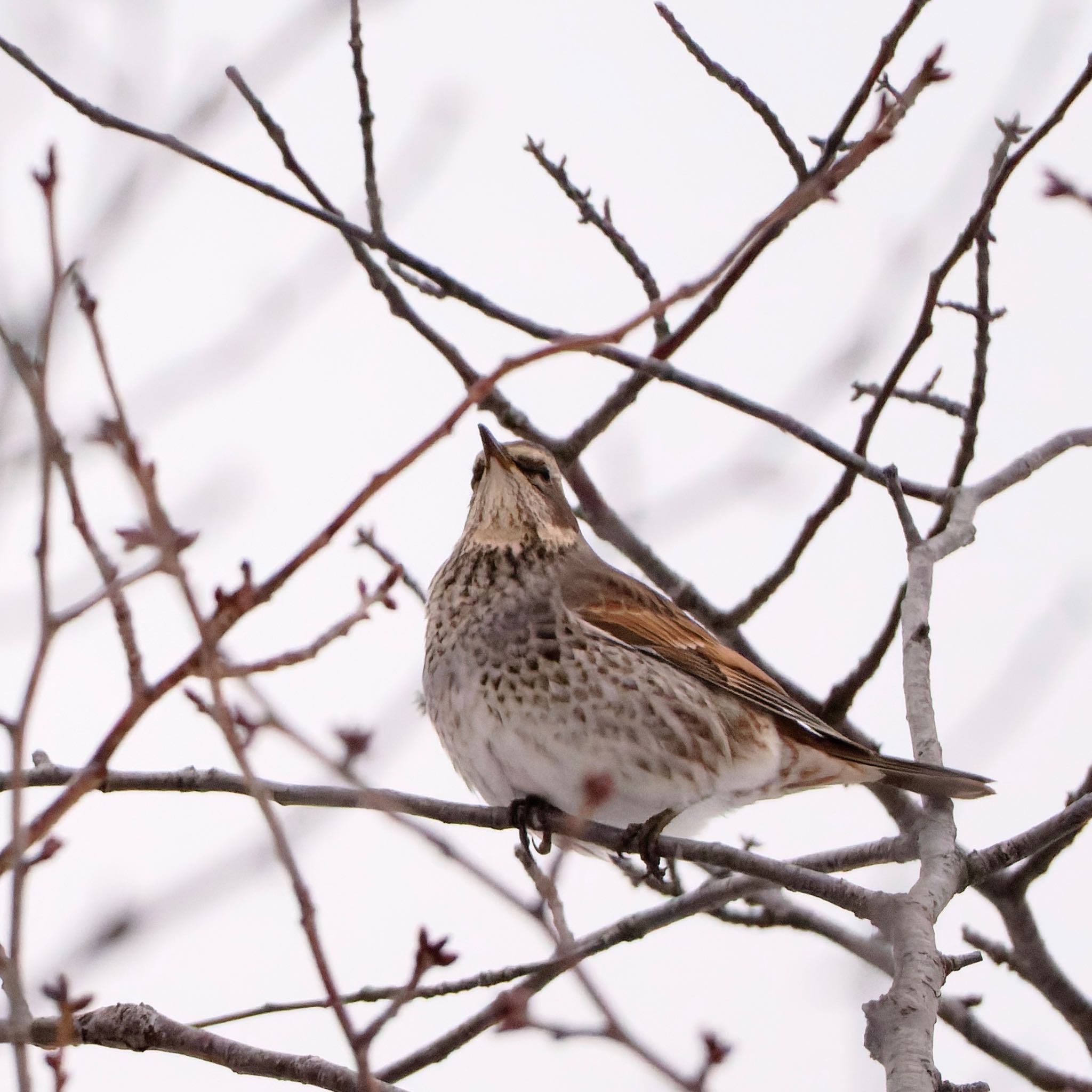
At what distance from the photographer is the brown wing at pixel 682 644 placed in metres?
6.91

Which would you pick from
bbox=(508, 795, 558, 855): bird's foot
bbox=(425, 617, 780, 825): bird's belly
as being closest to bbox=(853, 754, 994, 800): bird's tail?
bbox=(425, 617, 780, 825): bird's belly

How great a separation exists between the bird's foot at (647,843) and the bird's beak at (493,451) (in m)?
2.18

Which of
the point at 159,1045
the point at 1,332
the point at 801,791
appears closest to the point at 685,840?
the point at 159,1045

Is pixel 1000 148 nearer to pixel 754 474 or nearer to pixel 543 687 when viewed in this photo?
pixel 754 474

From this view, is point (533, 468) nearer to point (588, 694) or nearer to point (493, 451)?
point (493, 451)

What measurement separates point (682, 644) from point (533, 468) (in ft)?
4.02

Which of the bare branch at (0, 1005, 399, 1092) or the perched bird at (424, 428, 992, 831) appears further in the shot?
the perched bird at (424, 428, 992, 831)

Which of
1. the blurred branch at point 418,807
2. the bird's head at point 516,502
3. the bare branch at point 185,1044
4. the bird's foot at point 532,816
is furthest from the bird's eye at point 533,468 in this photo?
the bare branch at point 185,1044

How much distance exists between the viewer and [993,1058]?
6.02 metres

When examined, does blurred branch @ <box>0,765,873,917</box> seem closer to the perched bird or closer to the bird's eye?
the perched bird

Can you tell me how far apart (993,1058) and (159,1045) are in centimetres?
340

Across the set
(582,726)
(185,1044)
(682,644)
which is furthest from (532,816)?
(185,1044)

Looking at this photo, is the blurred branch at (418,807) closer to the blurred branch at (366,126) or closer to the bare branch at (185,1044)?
the bare branch at (185,1044)

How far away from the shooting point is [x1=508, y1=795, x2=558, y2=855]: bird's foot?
233 inches
